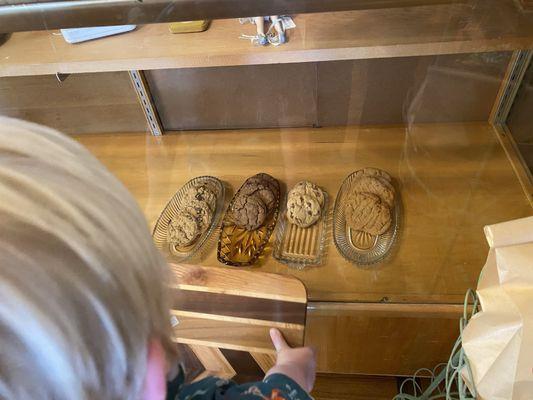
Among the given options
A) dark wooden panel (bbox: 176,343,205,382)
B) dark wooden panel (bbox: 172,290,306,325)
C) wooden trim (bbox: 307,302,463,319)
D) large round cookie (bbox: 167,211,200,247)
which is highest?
large round cookie (bbox: 167,211,200,247)

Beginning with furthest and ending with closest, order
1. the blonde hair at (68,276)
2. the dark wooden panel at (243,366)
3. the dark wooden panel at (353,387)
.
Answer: the dark wooden panel at (353,387), the dark wooden panel at (243,366), the blonde hair at (68,276)

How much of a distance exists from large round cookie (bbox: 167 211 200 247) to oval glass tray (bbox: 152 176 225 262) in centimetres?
1

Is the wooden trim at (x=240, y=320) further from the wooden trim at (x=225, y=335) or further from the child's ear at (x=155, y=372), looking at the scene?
the child's ear at (x=155, y=372)

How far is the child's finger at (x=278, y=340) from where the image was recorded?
0.74m

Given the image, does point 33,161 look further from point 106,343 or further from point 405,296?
point 405,296

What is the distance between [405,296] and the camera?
3.27 feet

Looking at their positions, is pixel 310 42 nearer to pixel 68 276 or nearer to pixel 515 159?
pixel 68 276

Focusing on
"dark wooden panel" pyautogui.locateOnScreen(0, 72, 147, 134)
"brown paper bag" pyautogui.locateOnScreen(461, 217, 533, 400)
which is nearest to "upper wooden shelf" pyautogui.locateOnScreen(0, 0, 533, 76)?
"dark wooden panel" pyautogui.locateOnScreen(0, 72, 147, 134)

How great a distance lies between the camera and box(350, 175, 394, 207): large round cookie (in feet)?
3.55

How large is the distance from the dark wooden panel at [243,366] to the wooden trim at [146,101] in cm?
74

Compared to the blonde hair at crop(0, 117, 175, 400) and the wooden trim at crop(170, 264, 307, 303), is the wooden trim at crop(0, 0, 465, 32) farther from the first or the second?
the wooden trim at crop(170, 264, 307, 303)

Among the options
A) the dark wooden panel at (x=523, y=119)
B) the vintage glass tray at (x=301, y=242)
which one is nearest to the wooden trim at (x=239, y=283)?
the vintage glass tray at (x=301, y=242)

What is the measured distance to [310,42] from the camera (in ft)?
2.41

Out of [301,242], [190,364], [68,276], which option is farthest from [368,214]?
[68,276]
